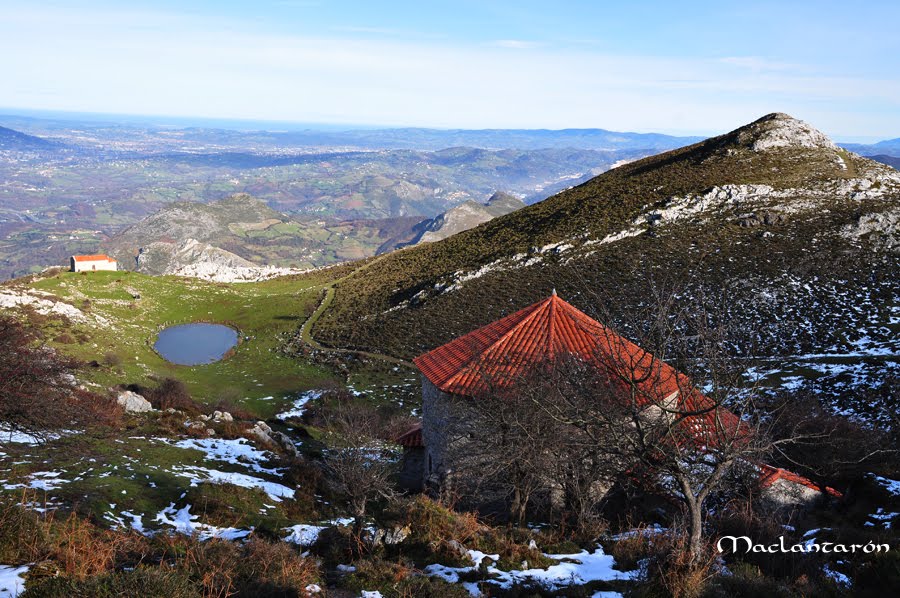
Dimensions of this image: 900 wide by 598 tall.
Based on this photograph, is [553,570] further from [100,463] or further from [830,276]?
[830,276]

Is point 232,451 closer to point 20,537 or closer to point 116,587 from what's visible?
point 20,537

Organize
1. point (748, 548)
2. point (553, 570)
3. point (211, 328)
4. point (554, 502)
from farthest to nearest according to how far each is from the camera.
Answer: point (211, 328) < point (554, 502) < point (748, 548) < point (553, 570)

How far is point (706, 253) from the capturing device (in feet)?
172

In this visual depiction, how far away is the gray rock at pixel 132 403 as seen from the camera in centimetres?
2708

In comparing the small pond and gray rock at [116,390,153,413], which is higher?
gray rock at [116,390,153,413]

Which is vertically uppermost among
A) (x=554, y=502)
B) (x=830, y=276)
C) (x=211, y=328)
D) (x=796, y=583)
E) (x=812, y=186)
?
(x=812, y=186)

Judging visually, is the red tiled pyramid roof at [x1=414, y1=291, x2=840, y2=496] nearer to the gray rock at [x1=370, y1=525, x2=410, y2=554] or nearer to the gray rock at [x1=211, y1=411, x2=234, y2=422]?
the gray rock at [x1=370, y1=525, x2=410, y2=554]

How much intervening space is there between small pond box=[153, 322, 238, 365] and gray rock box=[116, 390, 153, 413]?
22.4m

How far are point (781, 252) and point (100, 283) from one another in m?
78.4

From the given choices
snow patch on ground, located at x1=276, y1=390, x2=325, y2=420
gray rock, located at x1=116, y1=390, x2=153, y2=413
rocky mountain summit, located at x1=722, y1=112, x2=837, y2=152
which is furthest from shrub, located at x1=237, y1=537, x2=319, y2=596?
A: rocky mountain summit, located at x1=722, y1=112, x2=837, y2=152

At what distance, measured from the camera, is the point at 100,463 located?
1839 centimetres

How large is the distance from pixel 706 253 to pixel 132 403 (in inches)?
1929

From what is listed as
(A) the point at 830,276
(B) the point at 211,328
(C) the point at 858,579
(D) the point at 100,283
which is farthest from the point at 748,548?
(D) the point at 100,283

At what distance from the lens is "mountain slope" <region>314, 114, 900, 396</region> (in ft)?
141
